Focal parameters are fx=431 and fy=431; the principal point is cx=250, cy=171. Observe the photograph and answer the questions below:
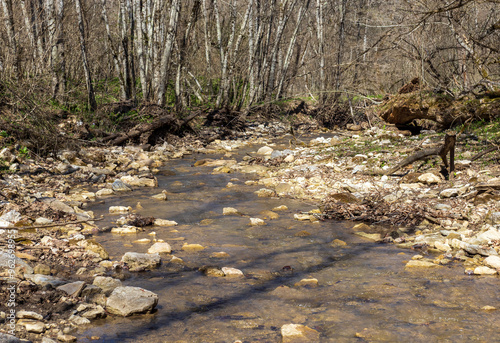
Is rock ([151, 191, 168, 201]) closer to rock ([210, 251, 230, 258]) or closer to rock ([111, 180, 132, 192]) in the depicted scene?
rock ([111, 180, 132, 192])

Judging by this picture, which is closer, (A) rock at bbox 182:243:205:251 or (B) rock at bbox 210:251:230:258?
(B) rock at bbox 210:251:230:258

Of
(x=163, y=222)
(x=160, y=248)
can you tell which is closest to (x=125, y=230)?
(x=163, y=222)

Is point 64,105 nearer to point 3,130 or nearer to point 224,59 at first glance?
point 3,130

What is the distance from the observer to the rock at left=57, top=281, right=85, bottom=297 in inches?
101

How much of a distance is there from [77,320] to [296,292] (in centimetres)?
139

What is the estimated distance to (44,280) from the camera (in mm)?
2674

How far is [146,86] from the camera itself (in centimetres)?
1138

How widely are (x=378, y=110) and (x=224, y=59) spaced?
5.36 m

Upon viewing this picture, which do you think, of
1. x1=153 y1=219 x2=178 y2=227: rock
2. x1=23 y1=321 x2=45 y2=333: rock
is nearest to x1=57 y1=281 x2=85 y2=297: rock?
x1=23 y1=321 x2=45 y2=333: rock

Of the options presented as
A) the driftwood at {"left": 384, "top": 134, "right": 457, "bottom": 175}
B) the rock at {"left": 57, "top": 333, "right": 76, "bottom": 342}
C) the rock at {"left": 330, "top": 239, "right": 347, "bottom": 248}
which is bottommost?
the rock at {"left": 330, "top": 239, "right": 347, "bottom": 248}

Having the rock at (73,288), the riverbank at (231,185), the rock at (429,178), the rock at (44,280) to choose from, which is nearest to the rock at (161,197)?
the riverbank at (231,185)

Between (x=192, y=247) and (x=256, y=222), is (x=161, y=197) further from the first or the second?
(x=192, y=247)

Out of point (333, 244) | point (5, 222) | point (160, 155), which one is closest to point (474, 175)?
point (333, 244)

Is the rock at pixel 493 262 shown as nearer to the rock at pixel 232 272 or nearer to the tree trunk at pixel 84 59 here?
the rock at pixel 232 272
